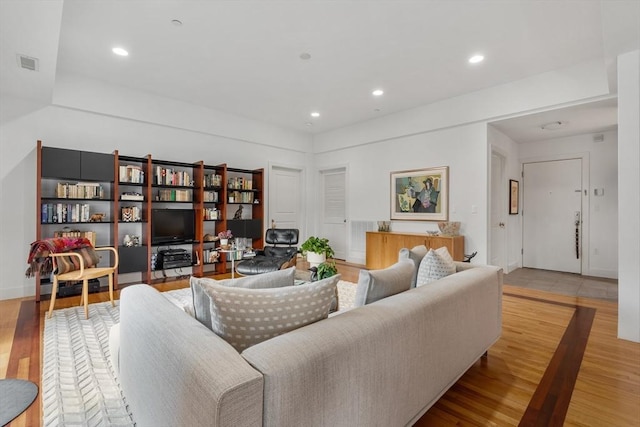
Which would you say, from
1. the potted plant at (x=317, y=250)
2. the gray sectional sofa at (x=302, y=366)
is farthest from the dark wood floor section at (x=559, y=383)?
the potted plant at (x=317, y=250)

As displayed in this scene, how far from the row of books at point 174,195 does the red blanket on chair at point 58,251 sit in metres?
1.60

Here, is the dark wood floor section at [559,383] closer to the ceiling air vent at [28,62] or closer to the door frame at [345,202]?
the door frame at [345,202]

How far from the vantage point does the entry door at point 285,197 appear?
665 centimetres

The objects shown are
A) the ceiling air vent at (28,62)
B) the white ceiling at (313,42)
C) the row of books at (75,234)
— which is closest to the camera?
the white ceiling at (313,42)

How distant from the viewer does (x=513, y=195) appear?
5.88 meters

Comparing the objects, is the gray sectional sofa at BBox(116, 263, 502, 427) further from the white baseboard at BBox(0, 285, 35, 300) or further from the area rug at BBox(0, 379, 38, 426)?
the white baseboard at BBox(0, 285, 35, 300)

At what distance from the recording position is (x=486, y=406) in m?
1.80

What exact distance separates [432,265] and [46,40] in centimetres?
366

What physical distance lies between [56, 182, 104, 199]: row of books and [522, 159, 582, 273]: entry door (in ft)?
24.2

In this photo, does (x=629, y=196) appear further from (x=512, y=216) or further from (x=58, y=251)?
(x=58, y=251)

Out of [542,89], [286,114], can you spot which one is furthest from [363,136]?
[542,89]

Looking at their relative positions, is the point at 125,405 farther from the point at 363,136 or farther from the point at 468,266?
the point at 363,136

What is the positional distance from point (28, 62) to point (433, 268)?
13.8ft

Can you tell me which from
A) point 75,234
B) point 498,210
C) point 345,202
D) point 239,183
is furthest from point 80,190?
point 498,210
